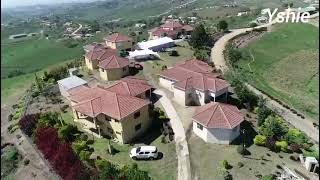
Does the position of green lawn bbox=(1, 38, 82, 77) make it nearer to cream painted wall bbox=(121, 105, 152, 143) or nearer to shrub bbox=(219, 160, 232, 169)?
cream painted wall bbox=(121, 105, 152, 143)

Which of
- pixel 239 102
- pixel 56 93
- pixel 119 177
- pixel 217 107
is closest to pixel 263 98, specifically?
pixel 239 102

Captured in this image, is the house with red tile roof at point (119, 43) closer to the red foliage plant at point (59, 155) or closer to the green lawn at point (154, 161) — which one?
the green lawn at point (154, 161)

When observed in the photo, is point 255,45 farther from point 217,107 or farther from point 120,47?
point 217,107

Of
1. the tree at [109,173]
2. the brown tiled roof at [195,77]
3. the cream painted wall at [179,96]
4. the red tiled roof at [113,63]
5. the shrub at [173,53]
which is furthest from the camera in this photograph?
the shrub at [173,53]

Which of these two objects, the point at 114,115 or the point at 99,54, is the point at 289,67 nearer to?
the point at 114,115

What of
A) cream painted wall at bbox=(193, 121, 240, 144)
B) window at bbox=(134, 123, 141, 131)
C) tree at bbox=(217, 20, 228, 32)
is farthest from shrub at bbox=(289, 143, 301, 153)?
tree at bbox=(217, 20, 228, 32)

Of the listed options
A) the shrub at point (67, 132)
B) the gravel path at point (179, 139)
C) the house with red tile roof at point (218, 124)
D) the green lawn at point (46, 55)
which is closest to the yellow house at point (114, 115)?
the shrub at point (67, 132)
